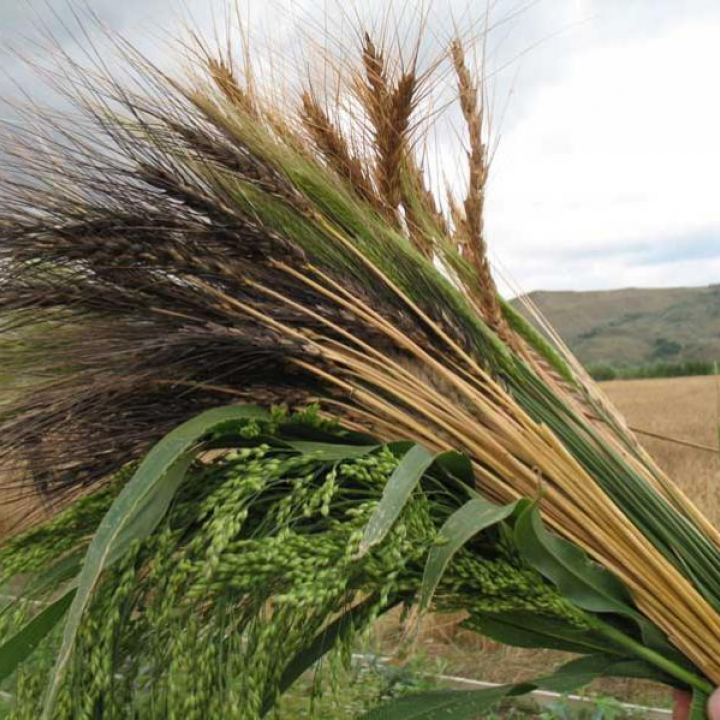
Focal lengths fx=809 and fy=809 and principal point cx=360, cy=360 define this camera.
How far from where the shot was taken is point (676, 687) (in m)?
1.19

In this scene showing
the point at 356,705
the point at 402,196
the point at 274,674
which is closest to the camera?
the point at 274,674

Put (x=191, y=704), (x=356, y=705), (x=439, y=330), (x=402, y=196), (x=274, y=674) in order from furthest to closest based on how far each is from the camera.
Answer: (x=356, y=705)
(x=402, y=196)
(x=439, y=330)
(x=274, y=674)
(x=191, y=704)

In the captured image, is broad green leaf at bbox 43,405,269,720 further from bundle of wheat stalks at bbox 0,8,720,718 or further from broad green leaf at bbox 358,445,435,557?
broad green leaf at bbox 358,445,435,557

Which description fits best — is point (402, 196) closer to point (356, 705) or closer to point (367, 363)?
point (367, 363)

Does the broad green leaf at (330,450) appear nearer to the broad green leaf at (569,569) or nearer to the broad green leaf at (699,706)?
the broad green leaf at (569,569)

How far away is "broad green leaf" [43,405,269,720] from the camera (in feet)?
2.61

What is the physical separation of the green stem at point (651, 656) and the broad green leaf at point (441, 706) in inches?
5.6

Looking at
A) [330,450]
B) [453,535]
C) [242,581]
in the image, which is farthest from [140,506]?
[453,535]

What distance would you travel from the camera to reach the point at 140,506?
924mm

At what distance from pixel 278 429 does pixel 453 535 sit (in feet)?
1.02

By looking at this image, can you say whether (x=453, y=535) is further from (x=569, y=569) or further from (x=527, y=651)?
(x=527, y=651)

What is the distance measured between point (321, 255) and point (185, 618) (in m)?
0.54

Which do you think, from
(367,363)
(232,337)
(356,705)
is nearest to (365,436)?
(367,363)

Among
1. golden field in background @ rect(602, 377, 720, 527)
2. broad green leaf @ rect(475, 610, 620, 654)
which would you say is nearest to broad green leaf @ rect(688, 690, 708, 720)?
broad green leaf @ rect(475, 610, 620, 654)
